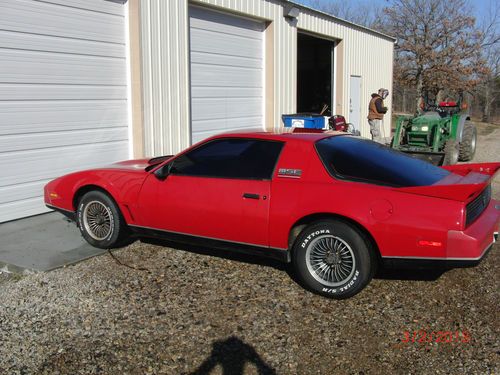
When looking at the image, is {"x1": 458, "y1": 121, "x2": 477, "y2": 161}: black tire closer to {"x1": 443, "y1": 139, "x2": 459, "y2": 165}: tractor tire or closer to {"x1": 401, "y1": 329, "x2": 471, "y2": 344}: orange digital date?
{"x1": 443, "y1": 139, "x2": 459, "y2": 165}: tractor tire

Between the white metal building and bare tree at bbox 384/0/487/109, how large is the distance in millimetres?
21874

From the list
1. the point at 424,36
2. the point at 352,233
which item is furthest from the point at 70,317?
the point at 424,36

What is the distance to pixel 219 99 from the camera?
1073 cm

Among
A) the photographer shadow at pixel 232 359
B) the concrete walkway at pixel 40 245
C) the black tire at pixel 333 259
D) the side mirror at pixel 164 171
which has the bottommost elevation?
the photographer shadow at pixel 232 359

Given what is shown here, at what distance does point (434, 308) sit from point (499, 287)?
867mm

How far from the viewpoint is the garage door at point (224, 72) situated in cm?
1000

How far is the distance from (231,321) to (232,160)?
162 cm

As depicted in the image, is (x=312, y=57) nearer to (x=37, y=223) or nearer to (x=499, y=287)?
(x=37, y=223)

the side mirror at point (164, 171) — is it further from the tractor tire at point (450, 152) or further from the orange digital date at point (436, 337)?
the tractor tire at point (450, 152)

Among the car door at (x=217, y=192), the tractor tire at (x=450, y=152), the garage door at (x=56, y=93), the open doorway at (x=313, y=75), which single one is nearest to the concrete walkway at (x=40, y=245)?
the garage door at (x=56, y=93)

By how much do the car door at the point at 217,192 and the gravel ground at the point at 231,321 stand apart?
460 millimetres

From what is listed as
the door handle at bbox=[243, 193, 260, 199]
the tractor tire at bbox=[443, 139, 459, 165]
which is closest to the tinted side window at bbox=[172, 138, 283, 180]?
the door handle at bbox=[243, 193, 260, 199]

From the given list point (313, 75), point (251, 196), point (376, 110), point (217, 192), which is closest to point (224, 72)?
point (376, 110)

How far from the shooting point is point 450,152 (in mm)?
11797
